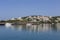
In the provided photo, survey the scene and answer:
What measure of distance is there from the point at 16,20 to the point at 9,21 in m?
1.90

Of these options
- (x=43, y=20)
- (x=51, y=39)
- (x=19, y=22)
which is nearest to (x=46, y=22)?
(x=43, y=20)

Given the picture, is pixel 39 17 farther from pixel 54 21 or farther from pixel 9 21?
pixel 9 21

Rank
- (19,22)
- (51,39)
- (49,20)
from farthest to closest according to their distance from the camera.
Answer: (49,20) → (19,22) → (51,39)

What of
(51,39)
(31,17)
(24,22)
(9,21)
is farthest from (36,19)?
(51,39)

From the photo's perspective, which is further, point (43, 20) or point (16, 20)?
point (43, 20)

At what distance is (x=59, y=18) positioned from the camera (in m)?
46.1

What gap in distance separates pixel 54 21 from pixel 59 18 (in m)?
2.23

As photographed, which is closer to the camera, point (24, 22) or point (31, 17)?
point (24, 22)

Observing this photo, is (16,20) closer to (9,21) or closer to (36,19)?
(9,21)

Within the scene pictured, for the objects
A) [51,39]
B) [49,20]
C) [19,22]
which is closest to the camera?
[51,39]

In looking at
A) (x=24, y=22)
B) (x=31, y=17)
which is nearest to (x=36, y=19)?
(x=31, y=17)

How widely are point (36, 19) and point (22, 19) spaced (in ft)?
12.8

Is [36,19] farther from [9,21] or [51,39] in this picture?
[51,39]

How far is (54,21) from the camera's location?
44.6m
